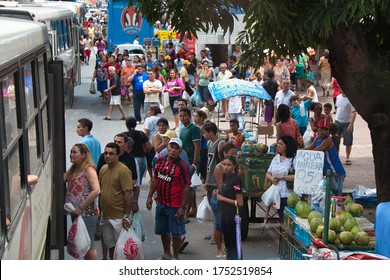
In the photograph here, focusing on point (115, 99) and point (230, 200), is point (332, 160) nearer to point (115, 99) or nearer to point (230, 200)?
point (230, 200)

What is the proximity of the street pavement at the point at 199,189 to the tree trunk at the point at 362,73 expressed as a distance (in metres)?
2.09

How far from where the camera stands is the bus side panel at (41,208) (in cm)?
674

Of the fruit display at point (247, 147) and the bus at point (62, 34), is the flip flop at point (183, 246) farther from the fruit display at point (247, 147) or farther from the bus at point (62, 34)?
the bus at point (62, 34)

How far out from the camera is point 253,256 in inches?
428

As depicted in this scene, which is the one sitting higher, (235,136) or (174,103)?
(235,136)

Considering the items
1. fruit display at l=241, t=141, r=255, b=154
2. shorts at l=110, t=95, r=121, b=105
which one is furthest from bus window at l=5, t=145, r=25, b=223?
shorts at l=110, t=95, r=121, b=105

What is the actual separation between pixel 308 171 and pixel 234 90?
5234mm

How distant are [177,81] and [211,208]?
10938 mm

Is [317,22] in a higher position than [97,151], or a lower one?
higher

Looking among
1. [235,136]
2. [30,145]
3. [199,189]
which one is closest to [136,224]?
[30,145]

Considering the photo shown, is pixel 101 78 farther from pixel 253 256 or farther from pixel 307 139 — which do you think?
pixel 253 256

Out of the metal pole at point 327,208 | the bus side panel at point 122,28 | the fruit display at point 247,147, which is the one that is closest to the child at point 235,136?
the fruit display at point 247,147

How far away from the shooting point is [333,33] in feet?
32.1
